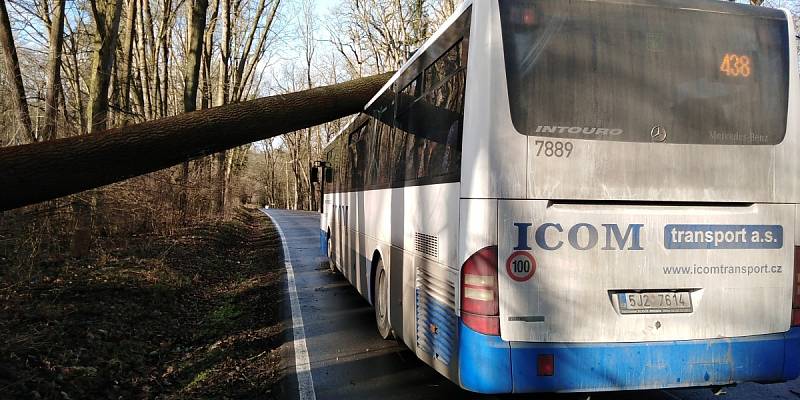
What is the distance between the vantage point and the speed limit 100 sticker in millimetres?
3732

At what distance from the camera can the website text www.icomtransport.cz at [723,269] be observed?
3.91 meters

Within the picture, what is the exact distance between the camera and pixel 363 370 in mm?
5742

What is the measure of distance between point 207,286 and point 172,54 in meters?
18.5

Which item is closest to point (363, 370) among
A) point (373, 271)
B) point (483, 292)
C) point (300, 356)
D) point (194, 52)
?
point (300, 356)

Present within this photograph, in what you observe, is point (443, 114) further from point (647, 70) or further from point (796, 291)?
point (796, 291)

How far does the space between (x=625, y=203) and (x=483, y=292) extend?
1157 mm

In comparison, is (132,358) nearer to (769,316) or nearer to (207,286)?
(207,286)

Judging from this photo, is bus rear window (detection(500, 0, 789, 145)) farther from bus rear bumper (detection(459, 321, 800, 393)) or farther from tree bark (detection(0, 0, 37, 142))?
tree bark (detection(0, 0, 37, 142))

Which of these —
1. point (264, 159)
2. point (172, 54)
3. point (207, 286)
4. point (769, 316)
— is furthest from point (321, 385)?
point (264, 159)

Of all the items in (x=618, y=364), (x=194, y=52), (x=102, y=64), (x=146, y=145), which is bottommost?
(x=618, y=364)

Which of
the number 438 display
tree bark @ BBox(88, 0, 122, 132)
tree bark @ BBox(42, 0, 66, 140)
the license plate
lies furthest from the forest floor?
the number 438 display

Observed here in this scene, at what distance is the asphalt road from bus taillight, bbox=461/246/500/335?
95 centimetres

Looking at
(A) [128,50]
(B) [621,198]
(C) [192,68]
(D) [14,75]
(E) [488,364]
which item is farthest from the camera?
(C) [192,68]

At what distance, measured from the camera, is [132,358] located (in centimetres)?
596
